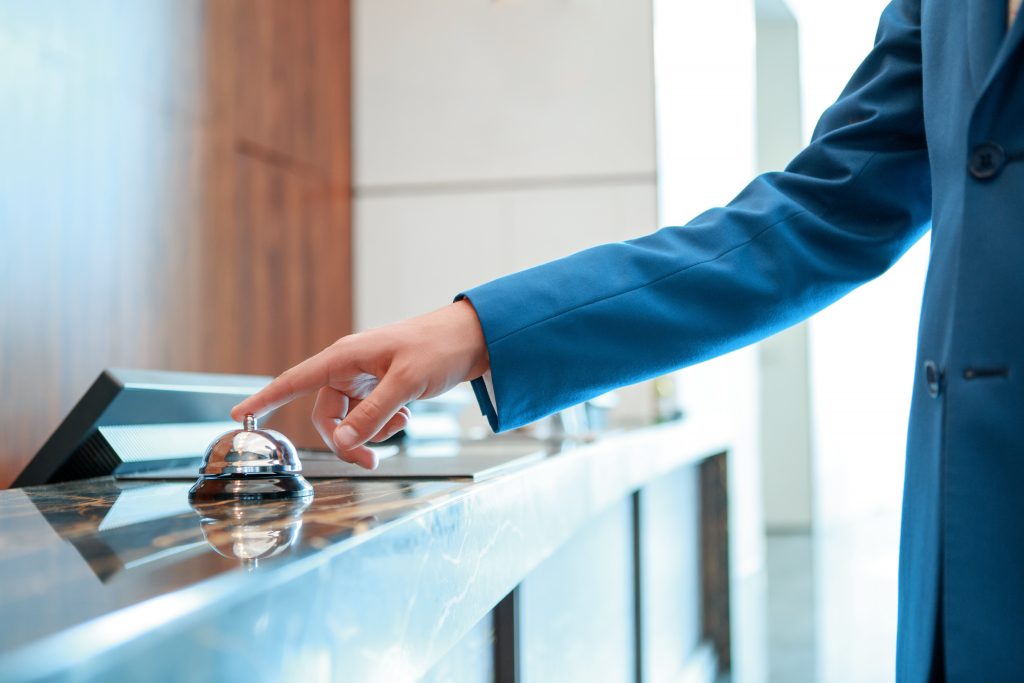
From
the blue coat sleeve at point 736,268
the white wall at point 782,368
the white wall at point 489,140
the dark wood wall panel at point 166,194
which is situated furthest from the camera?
the white wall at point 782,368

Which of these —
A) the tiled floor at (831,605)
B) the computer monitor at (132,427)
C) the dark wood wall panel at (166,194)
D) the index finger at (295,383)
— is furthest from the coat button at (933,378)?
the dark wood wall panel at (166,194)

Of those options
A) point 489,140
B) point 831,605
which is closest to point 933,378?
point 831,605

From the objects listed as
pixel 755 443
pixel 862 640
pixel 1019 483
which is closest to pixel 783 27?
pixel 755 443

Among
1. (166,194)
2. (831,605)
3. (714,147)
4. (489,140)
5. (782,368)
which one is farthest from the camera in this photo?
(782,368)

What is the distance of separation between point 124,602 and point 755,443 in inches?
235

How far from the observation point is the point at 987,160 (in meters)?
0.78

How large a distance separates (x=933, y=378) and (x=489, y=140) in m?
4.89

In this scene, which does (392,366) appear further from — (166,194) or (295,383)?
(166,194)

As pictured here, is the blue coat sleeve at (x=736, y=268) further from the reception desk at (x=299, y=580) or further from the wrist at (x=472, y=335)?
the reception desk at (x=299, y=580)

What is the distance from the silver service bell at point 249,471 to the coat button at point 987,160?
1.93ft

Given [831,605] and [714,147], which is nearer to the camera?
[831,605]

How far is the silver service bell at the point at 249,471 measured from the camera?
2.84 feet

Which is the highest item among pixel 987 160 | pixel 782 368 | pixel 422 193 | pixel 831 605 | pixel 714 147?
pixel 714 147

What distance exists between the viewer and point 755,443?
6156 millimetres
